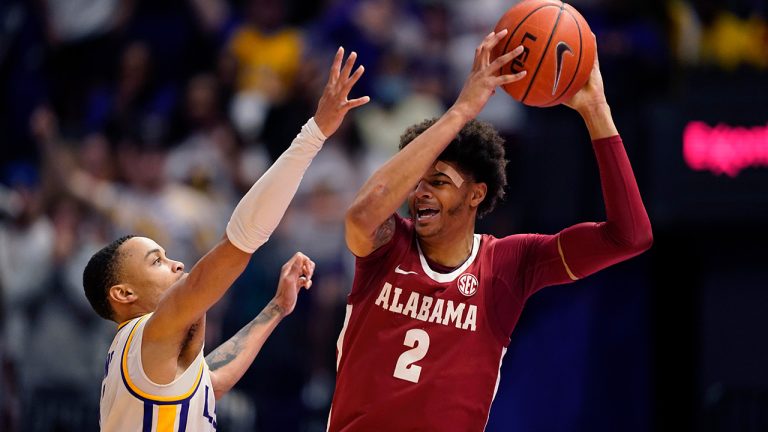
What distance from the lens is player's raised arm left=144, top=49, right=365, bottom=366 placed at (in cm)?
411

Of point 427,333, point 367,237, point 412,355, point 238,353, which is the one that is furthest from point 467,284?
point 238,353

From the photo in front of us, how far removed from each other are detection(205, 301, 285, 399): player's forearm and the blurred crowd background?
13.3 ft

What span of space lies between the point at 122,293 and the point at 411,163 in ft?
4.93

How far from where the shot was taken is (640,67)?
9.44m

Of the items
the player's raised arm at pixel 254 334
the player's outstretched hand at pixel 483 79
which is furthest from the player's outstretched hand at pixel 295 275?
the player's outstretched hand at pixel 483 79

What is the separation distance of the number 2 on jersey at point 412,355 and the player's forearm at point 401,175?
55cm

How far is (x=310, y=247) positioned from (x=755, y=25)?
173 inches

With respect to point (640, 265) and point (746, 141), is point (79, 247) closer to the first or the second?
point (640, 265)

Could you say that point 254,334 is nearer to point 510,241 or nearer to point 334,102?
point 510,241

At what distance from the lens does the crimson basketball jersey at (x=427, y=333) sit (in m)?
4.45

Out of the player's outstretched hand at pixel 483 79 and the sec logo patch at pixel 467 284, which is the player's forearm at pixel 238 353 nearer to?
the sec logo patch at pixel 467 284

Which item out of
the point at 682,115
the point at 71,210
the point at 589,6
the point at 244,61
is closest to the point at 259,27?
the point at 244,61

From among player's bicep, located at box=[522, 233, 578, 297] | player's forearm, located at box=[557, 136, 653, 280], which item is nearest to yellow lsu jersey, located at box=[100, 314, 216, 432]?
player's bicep, located at box=[522, 233, 578, 297]

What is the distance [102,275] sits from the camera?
4.83m
